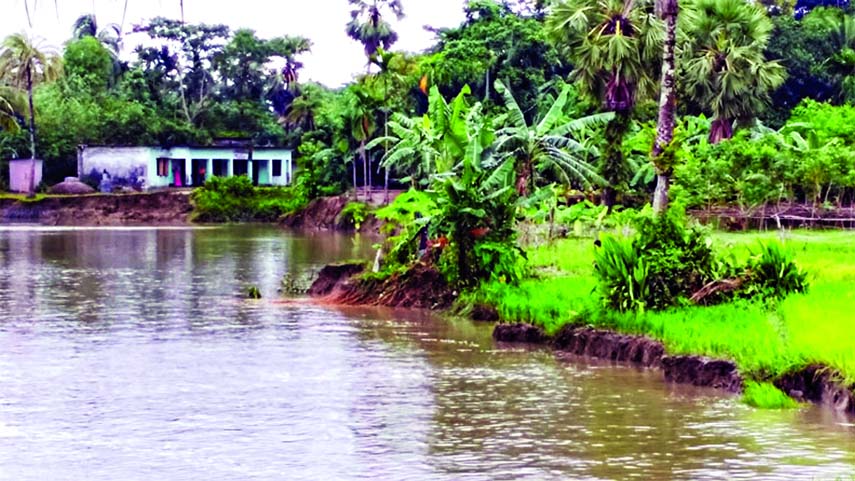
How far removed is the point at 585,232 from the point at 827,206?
8.16m

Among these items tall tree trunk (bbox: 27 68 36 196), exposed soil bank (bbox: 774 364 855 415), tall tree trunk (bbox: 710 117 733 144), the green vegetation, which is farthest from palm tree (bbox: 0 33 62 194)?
exposed soil bank (bbox: 774 364 855 415)

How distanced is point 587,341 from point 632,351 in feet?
4.36

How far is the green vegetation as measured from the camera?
303 feet

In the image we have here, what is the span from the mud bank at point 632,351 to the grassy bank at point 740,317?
0.21m

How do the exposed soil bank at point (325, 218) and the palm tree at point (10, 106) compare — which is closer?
the exposed soil bank at point (325, 218)

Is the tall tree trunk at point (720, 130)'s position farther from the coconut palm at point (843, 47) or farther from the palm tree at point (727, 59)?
the coconut palm at point (843, 47)

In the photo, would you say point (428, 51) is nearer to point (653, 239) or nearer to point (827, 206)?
point (827, 206)

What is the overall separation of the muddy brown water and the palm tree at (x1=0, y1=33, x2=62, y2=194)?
6171cm

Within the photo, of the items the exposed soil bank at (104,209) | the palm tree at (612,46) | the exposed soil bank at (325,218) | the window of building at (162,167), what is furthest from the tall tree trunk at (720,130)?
the window of building at (162,167)

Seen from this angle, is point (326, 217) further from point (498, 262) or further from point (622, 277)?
point (622, 277)

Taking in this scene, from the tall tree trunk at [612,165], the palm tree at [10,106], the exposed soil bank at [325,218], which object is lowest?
the exposed soil bank at [325,218]

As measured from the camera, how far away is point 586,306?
84.0 feet

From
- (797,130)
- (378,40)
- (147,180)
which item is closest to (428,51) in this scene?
(378,40)

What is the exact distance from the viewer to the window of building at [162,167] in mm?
97938
